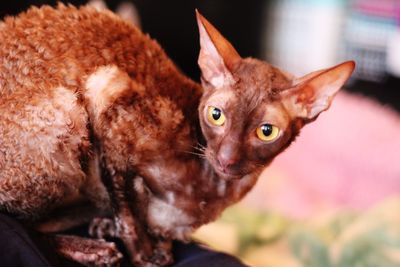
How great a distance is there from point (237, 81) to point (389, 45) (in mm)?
3005

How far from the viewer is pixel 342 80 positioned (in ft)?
4.09

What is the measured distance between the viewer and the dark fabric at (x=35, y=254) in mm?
1160

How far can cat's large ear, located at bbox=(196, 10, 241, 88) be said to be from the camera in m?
1.27

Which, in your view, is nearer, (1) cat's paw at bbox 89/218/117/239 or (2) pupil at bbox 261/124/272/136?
(2) pupil at bbox 261/124/272/136

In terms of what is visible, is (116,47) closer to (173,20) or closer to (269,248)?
(269,248)

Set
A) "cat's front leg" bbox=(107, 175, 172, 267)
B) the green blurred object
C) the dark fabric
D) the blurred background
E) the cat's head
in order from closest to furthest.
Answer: the dark fabric, the cat's head, "cat's front leg" bbox=(107, 175, 172, 267), the green blurred object, the blurred background

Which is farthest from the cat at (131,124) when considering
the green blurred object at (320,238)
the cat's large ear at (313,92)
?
the green blurred object at (320,238)

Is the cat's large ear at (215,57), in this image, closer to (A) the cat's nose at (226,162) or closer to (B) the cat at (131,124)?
(B) the cat at (131,124)

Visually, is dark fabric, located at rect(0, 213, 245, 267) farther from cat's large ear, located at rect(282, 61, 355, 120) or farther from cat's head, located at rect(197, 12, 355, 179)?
cat's large ear, located at rect(282, 61, 355, 120)

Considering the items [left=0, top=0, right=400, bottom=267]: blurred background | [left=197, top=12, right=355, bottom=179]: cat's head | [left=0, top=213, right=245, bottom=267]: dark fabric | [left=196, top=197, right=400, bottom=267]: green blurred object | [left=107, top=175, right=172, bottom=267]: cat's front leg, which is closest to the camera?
[left=0, top=213, right=245, bottom=267]: dark fabric

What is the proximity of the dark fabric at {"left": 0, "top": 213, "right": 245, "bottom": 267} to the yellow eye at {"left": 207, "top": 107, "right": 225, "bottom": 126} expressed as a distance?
0.35 metres

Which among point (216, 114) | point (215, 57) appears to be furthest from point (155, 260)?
point (215, 57)

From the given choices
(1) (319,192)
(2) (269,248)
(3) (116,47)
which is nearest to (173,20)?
(1) (319,192)

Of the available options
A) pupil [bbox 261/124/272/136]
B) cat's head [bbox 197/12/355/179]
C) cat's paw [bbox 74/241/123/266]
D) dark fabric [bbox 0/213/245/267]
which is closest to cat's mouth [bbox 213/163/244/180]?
cat's head [bbox 197/12/355/179]
